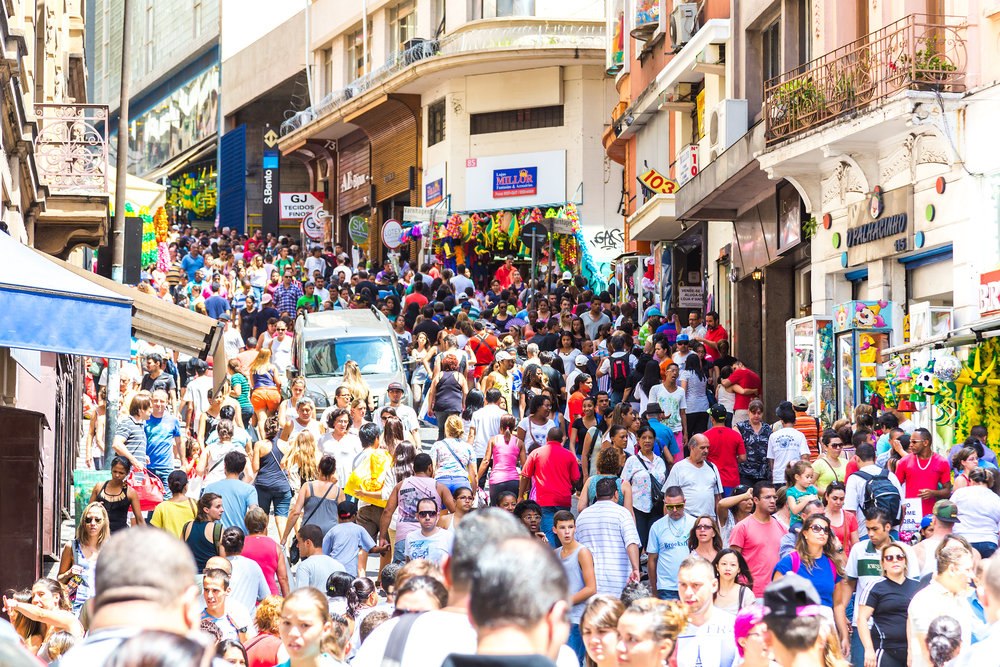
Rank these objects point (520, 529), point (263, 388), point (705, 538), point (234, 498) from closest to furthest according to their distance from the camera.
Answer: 1. point (520, 529)
2. point (705, 538)
3. point (234, 498)
4. point (263, 388)

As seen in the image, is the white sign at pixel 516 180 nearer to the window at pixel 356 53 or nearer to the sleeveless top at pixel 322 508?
the window at pixel 356 53

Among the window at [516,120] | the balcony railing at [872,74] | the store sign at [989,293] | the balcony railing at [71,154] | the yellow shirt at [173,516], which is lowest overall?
the yellow shirt at [173,516]

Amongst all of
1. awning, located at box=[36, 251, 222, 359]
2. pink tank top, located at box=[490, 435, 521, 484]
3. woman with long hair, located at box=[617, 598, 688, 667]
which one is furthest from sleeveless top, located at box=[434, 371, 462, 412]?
woman with long hair, located at box=[617, 598, 688, 667]

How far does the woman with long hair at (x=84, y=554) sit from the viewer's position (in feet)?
34.3

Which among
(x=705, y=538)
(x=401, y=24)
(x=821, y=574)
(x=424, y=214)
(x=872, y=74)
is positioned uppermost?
(x=401, y=24)

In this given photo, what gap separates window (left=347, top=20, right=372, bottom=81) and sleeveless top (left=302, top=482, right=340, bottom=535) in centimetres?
3804

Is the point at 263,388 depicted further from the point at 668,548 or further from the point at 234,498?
the point at 668,548

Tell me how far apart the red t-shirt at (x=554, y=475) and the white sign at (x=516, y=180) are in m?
27.2

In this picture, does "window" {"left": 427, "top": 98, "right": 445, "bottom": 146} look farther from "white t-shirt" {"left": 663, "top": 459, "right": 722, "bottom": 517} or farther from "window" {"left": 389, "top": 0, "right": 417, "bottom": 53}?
"white t-shirt" {"left": 663, "top": 459, "right": 722, "bottom": 517}

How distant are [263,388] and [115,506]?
16.4 feet

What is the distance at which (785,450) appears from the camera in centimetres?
1464

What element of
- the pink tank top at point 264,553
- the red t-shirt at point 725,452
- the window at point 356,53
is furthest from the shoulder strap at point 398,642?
the window at point 356,53

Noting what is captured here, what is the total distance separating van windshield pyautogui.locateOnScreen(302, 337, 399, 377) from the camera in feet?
72.2

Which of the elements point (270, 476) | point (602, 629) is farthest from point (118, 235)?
point (602, 629)
